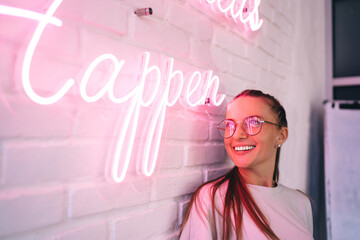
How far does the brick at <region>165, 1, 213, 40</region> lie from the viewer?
3.78 feet

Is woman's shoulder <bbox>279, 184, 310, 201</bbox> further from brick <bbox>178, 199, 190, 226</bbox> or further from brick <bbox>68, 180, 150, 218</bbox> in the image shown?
brick <bbox>68, 180, 150, 218</bbox>

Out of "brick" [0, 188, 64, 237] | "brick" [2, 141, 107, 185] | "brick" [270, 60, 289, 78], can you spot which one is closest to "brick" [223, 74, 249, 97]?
"brick" [270, 60, 289, 78]

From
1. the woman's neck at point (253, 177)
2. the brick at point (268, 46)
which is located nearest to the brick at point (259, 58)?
the brick at point (268, 46)

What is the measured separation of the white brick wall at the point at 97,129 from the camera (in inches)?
26.7

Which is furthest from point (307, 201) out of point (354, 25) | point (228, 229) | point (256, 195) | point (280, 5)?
point (354, 25)

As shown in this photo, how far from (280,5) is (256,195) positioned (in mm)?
1552

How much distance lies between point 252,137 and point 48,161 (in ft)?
2.64

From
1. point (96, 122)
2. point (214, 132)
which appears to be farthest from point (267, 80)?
point (96, 122)

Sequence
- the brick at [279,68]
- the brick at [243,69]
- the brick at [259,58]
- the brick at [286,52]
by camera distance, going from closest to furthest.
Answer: the brick at [243,69]
the brick at [259,58]
the brick at [279,68]
the brick at [286,52]

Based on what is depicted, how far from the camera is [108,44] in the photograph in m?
0.89

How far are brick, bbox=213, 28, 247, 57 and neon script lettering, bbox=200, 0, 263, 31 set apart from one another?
0.29ft

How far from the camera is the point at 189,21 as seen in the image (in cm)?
125

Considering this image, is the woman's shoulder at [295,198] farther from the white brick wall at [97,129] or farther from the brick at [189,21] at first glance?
the brick at [189,21]

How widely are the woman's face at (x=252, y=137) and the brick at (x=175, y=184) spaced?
0.68ft
